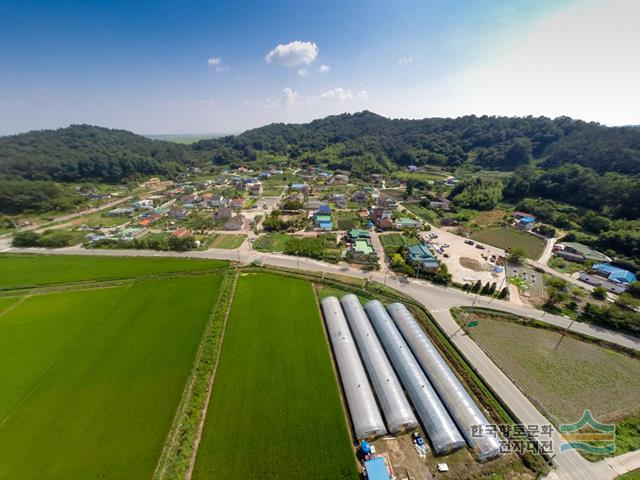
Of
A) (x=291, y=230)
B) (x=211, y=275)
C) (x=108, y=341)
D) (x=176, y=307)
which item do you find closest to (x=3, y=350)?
(x=108, y=341)

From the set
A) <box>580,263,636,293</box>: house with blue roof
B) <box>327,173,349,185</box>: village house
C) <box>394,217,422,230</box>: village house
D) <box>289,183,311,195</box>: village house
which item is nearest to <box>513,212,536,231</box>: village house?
<box>580,263,636,293</box>: house with blue roof

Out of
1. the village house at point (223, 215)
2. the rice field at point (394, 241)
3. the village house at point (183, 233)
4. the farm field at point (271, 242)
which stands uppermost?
the village house at point (223, 215)

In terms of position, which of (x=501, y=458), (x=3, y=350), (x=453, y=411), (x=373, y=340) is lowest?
(x=501, y=458)

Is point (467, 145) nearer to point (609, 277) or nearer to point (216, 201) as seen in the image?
point (609, 277)

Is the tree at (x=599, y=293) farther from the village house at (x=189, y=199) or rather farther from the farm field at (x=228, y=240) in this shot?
the village house at (x=189, y=199)

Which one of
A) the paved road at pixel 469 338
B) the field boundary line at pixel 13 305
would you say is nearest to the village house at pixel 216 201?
the paved road at pixel 469 338

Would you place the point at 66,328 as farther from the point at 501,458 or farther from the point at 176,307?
the point at 501,458

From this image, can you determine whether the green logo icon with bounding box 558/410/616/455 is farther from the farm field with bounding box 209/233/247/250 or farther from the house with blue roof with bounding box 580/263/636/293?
the farm field with bounding box 209/233/247/250

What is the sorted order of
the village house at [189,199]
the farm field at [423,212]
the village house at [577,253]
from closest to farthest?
the village house at [577,253], the farm field at [423,212], the village house at [189,199]
